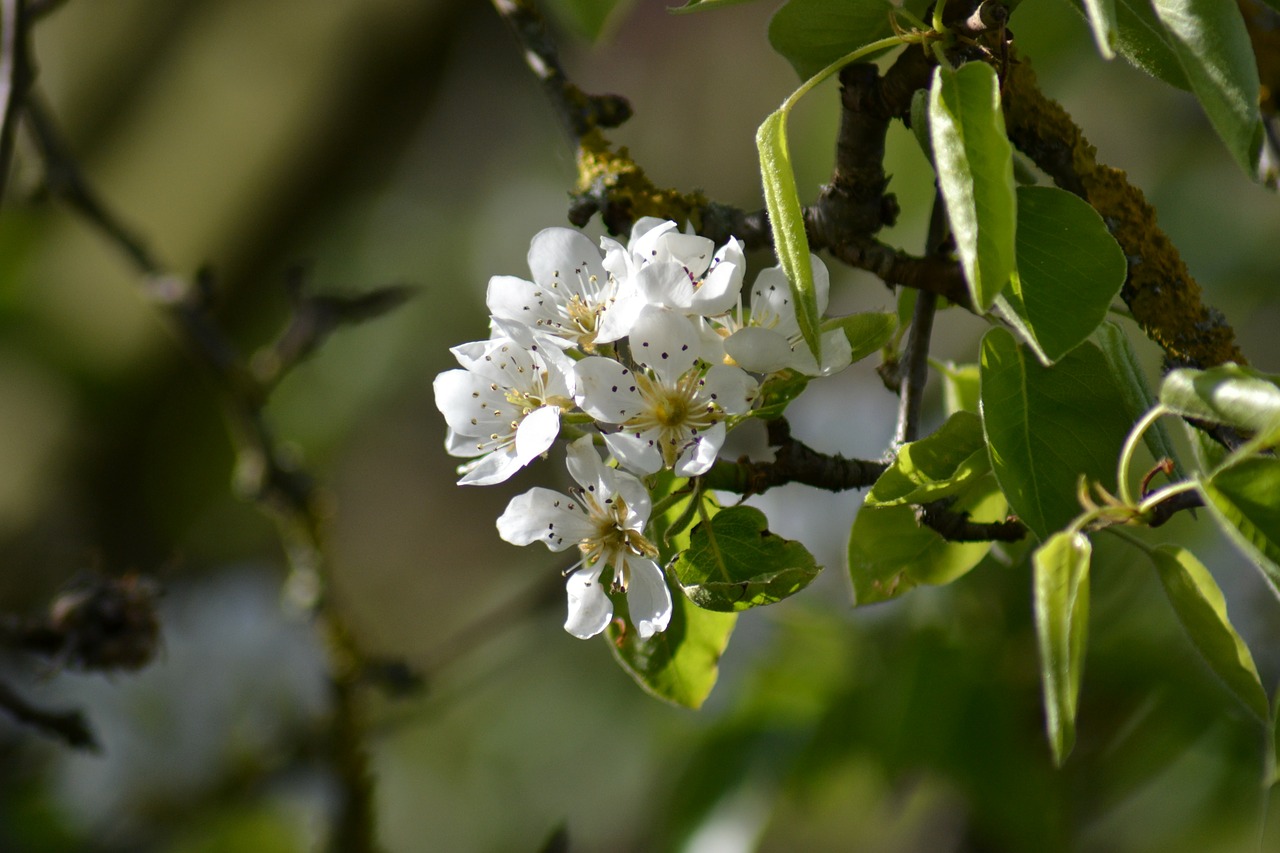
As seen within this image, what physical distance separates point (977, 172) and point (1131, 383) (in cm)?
16

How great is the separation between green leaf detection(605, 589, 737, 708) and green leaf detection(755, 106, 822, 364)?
177 mm

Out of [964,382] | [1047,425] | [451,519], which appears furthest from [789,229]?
[451,519]

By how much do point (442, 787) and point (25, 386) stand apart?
127 centimetres

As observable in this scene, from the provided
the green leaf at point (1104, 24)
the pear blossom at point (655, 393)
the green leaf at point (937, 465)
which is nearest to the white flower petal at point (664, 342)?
the pear blossom at point (655, 393)

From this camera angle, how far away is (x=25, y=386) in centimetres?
228

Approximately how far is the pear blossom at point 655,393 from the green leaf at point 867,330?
0.21 feet

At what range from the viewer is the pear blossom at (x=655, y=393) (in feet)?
1.67

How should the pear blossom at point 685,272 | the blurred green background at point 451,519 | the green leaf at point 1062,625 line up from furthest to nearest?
the blurred green background at point 451,519, the pear blossom at point 685,272, the green leaf at point 1062,625

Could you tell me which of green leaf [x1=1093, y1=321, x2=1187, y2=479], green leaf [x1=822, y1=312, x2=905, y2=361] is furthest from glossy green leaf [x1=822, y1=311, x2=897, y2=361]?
green leaf [x1=1093, y1=321, x2=1187, y2=479]

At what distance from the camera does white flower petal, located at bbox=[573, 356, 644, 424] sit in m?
0.52

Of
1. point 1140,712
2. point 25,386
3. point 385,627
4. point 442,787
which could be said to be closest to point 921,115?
point 1140,712

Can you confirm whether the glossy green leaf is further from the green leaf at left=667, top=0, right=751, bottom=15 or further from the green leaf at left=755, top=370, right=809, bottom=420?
the green leaf at left=667, top=0, right=751, bottom=15

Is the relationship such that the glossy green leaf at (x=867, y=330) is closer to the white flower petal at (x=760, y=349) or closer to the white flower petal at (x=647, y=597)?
the white flower petal at (x=760, y=349)

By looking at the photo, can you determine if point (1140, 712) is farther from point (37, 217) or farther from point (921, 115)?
point (37, 217)
